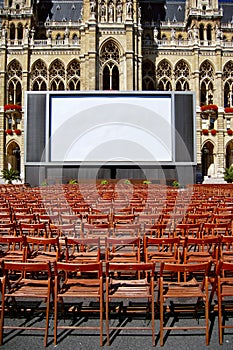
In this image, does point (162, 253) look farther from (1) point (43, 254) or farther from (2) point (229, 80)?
(2) point (229, 80)

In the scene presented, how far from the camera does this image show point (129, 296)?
3.81m

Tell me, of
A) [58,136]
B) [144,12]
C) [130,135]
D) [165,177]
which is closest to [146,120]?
Result: [130,135]

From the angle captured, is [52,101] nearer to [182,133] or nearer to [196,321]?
[182,133]

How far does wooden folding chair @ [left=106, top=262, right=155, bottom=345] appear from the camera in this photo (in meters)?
3.63

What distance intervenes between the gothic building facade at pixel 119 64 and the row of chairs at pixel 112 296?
122 feet

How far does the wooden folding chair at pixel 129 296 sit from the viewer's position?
3633mm

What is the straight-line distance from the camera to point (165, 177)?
2811 cm

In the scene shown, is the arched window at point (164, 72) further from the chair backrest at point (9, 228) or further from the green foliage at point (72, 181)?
the chair backrest at point (9, 228)

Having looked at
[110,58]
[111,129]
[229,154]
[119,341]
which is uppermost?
[110,58]

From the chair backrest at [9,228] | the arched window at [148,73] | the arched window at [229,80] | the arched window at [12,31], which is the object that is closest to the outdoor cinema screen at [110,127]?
the arched window at [148,73]

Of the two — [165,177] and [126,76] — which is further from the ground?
[126,76]

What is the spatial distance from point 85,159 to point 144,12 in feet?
113

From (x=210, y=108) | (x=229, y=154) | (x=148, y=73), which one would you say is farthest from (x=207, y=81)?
(x=229, y=154)

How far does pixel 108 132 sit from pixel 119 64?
640 inches
